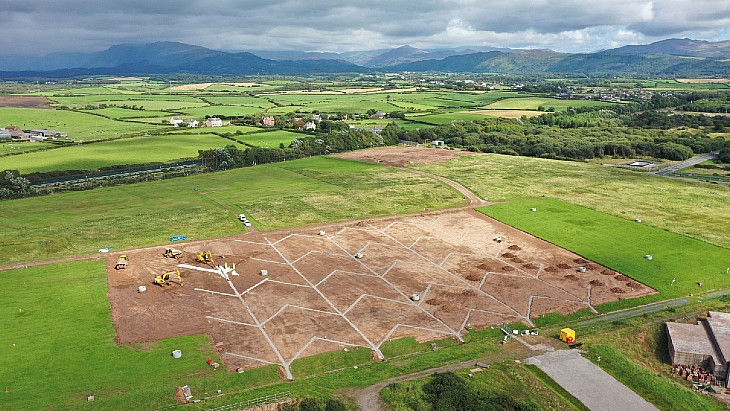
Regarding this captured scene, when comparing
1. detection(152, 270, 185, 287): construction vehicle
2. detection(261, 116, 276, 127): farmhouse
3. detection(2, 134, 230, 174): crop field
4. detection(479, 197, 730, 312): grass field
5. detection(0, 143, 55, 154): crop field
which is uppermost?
detection(261, 116, 276, 127): farmhouse

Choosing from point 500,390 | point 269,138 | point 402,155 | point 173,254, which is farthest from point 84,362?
point 269,138

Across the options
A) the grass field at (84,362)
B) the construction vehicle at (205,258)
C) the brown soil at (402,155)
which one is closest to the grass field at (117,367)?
the grass field at (84,362)

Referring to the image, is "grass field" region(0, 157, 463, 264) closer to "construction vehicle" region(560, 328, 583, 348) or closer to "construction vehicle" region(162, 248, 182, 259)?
"construction vehicle" region(162, 248, 182, 259)

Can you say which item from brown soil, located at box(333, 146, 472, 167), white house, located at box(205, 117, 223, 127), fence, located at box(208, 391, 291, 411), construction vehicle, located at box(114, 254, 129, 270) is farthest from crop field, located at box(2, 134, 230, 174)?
fence, located at box(208, 391, 291, 411)

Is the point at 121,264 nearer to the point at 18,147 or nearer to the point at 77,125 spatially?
the point at 18,147

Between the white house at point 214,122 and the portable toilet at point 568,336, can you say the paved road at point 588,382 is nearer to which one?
the portable toilet at point 568,336

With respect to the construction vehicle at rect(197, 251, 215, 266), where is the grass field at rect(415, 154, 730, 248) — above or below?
below

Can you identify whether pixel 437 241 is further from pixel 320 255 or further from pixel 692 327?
pixel 692 327
